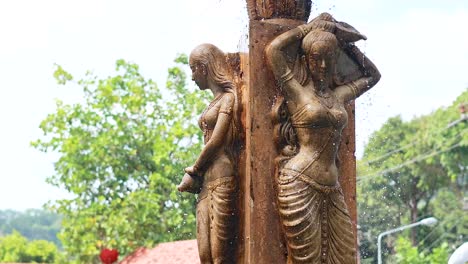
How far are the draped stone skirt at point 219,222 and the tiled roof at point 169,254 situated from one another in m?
10.6

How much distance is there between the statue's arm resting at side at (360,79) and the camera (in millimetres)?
9078

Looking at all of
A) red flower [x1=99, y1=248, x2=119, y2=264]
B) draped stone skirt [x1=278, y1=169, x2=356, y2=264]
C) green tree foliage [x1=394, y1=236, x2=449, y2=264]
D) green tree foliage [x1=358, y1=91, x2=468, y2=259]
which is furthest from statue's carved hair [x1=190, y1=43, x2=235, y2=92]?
green tree foliage [x1=358, y1=91, x2=468, y2=259]

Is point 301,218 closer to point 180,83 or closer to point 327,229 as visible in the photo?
point 327,229

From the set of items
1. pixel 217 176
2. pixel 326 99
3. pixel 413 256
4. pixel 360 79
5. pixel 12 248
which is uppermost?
pixel 12 248

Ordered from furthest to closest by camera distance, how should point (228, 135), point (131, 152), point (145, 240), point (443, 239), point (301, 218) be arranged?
point (443, 239) → point (131, 152) → point (145, 240) → point (228, 135) → point (301, 218)

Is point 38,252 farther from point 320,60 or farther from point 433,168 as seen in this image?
point 320,60

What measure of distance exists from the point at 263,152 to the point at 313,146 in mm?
389

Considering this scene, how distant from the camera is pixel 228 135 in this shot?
909cm

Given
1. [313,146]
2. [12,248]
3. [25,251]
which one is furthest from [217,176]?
[12,248]

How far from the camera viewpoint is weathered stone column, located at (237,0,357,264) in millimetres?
8664

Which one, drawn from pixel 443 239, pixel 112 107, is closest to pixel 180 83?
pixel 112 107

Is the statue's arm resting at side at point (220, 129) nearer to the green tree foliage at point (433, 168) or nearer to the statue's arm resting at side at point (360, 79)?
the statue's arm resting at side at point (360, 79)

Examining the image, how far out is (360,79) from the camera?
9188 mm

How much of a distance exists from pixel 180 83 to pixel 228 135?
732 inches
